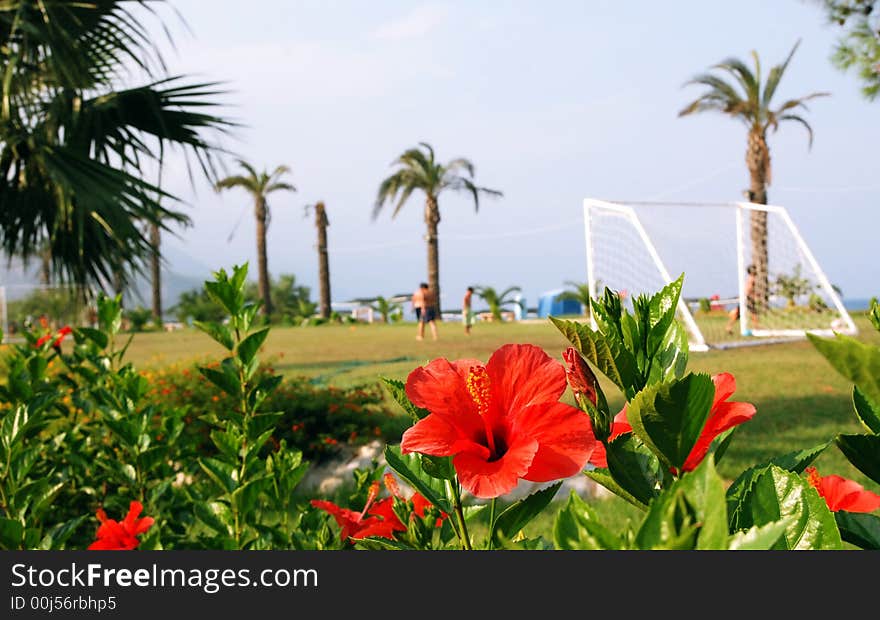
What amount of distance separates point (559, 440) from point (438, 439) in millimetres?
87

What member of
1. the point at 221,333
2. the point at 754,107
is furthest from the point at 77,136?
the point at 754,107

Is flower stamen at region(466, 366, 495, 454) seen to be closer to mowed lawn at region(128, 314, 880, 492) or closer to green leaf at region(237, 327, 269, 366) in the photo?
mowed lawn at region(128, 314, 880, 492)

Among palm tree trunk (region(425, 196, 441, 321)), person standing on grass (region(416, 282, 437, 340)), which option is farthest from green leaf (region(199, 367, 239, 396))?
palm tree trunk (region(425, 196, 441, 321))

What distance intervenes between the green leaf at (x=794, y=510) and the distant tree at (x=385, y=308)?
26.2 meters

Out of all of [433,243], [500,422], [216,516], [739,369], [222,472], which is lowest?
[739,369]

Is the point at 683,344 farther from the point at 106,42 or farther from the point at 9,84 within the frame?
the point at 106,42

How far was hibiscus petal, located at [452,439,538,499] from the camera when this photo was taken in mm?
533

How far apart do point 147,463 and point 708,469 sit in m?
1.97

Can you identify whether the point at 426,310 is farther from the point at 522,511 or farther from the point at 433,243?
the point at 522,511

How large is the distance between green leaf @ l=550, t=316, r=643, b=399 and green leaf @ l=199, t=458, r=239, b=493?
1199 millimetres

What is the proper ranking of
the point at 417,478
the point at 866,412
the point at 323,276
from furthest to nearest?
the point at 323,276 < the point at 417,478 < the point at 866,412

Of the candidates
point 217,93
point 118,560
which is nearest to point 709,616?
point 118,560

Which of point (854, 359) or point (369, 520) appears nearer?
point (854, 359)

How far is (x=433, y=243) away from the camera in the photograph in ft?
85.6
